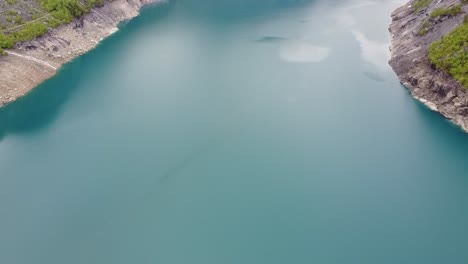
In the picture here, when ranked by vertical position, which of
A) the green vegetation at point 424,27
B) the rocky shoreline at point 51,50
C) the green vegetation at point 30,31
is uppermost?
the green vegetation at point 30,31

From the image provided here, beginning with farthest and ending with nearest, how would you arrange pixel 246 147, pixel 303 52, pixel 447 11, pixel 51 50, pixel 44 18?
pixel 303 52 → pixel 44 18 → pixel 51 50 → pixel 447 11 → pixel 246 147

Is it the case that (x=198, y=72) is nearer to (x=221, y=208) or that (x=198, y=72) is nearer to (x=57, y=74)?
(x=57, y=74)

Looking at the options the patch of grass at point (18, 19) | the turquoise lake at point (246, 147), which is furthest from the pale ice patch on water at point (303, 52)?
the patch of grass at point (18, 19)

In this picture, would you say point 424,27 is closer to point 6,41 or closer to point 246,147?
point 246,147

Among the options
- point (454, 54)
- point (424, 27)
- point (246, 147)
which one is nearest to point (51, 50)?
point (246, 147)

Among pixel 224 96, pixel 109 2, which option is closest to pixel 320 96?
pixel 224 96

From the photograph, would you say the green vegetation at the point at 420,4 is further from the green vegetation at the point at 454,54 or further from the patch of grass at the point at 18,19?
the patch of grass at the point at 18,19
